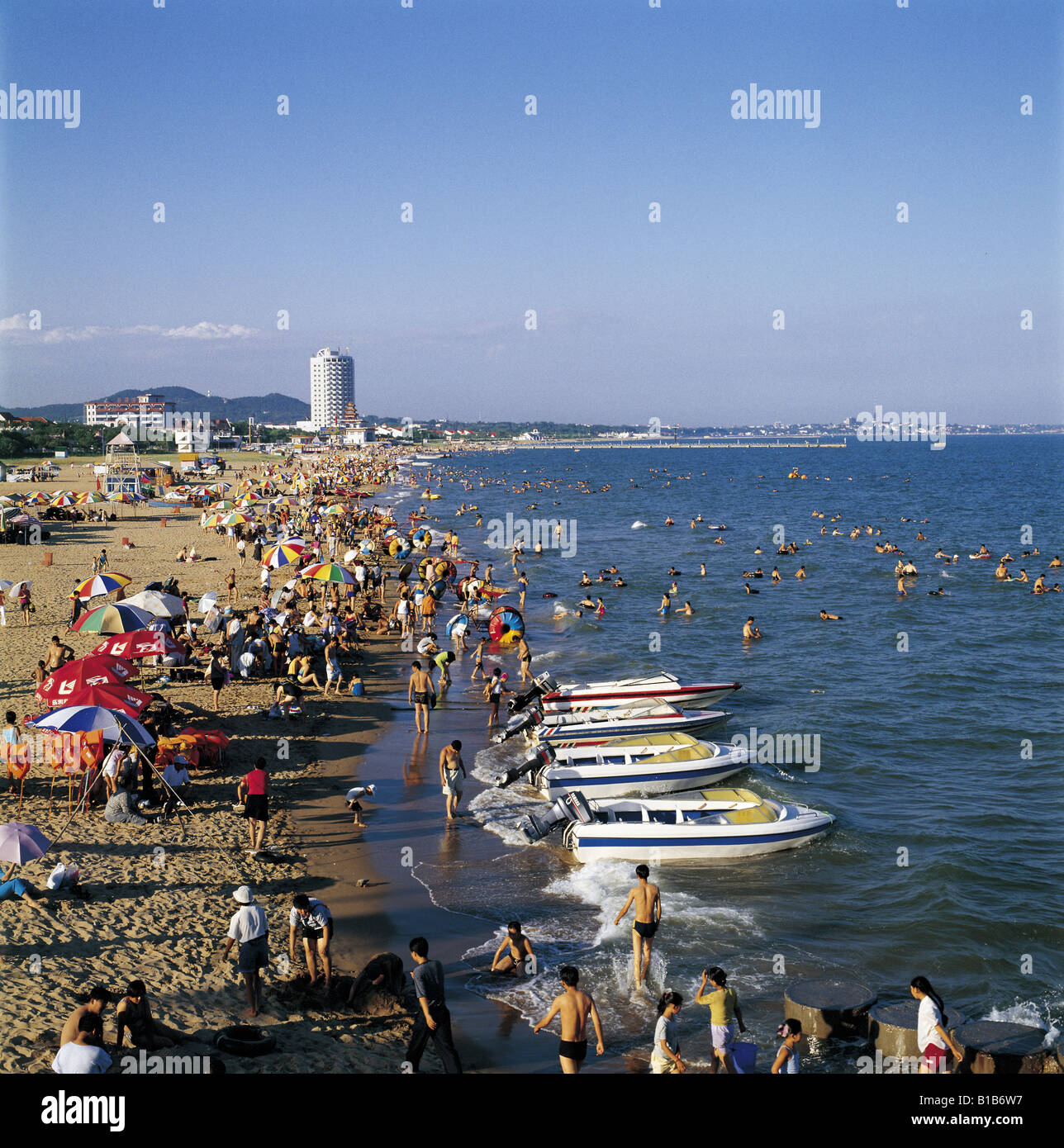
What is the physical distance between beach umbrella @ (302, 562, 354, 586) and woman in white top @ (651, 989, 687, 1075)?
58.5 feet

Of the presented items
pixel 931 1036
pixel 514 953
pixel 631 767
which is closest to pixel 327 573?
pixel 631 767

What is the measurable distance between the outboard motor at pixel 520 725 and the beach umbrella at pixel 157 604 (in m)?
Result: 7.11

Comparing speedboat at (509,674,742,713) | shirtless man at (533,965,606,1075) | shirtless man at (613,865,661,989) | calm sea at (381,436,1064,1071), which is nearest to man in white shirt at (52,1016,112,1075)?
shirtless man at (533,965,606,1075)

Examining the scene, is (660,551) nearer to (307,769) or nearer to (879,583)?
(879,583)

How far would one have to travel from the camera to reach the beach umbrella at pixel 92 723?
12.2m

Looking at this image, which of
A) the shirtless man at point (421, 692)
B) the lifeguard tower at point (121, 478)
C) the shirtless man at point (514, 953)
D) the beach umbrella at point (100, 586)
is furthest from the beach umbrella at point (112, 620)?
the lifeguard tower at point (121, 478)

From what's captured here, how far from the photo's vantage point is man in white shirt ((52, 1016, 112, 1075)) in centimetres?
658

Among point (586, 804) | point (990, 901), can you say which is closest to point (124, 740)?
→ point (586, 804)

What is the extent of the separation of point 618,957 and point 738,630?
21981 mm

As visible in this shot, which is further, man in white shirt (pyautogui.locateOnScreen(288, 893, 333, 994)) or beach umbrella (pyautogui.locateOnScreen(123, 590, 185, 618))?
beach umbrella (pyautogui.locateOnScreen(123, 590, 185, 618))

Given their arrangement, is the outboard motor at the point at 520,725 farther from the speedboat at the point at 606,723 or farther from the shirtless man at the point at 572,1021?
the shirtless man at the point at 572,1021

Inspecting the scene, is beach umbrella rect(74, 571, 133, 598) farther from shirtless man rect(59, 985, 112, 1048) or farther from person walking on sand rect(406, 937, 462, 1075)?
person walking on sand rect(406, 937, 462, 1075)
